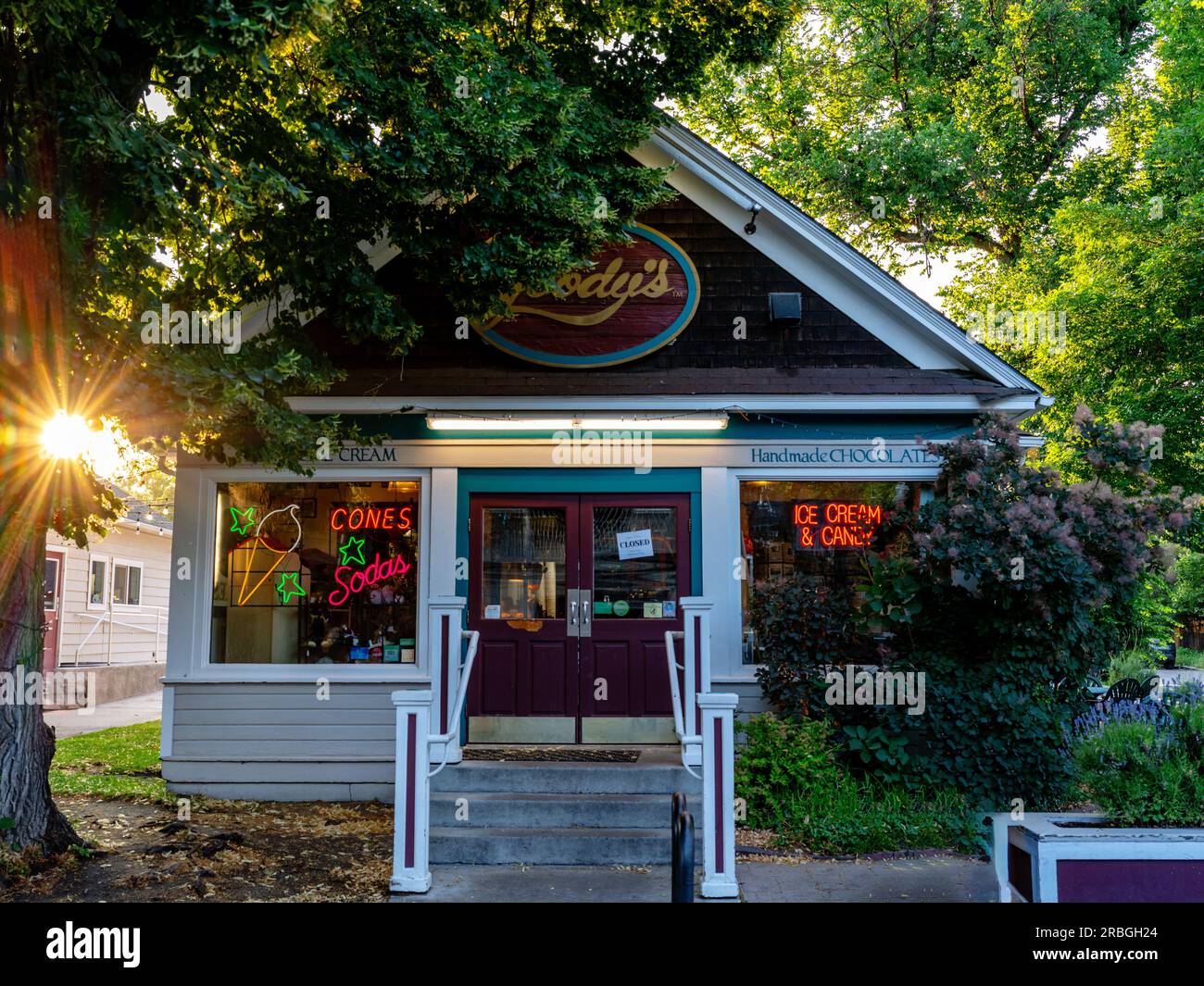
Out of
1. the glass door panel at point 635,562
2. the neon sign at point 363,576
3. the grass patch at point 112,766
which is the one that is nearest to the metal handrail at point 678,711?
the glass door panel at point 635,562

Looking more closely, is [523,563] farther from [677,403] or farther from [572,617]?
[677,403]

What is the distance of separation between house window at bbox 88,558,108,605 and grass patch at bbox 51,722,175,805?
659 centimetres

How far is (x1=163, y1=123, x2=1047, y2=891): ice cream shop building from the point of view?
29.5 ft

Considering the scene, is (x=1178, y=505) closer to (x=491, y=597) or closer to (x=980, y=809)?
(x=980, y=809)

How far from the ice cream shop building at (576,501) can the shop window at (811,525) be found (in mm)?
20

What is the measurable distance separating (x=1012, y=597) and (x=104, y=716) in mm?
15159

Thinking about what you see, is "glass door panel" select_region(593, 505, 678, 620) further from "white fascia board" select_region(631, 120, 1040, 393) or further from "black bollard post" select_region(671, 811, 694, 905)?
"black bollard post" select_region(671, 811, 694, 905)

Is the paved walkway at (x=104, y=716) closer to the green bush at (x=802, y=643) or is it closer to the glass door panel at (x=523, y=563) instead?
the glass door panel at (x=523, y=563)

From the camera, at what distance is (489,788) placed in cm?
748

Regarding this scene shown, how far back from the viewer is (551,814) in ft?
23.5

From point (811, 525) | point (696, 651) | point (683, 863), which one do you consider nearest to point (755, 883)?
point (696, 651)

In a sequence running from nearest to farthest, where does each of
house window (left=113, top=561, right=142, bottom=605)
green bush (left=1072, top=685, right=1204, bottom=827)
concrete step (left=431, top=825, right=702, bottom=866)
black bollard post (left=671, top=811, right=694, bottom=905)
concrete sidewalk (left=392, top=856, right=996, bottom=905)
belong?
black bollard post (left=671, top=811, right=694, bottom=905)
green bush (left=1072, top=685, right=1204, bottom=827)
concrete sidewalk (left=392, top=856, right=996, bottom=905)
concrete step (left=431, top=825, right=702, bottom=866)
house window (left=113, top=561, right=142, bottom=605)

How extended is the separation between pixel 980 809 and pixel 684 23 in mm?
7709

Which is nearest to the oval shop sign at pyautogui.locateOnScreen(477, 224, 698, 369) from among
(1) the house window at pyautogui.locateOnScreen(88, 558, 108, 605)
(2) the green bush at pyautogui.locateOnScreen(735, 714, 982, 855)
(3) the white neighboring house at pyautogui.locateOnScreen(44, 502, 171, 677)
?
(2) the green bush at pyautogui.locateOnScreen(735, 714, 982, 855)
